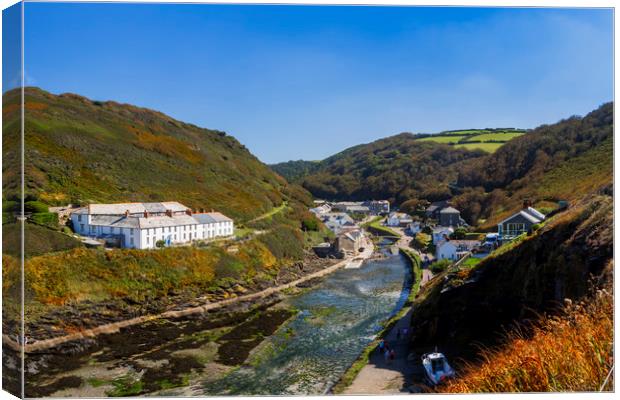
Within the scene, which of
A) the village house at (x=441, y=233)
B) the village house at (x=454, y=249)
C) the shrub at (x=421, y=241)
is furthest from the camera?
the shrub at (x=421, y=241)

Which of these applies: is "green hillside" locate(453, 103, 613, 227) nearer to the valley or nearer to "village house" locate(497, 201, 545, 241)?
the valley

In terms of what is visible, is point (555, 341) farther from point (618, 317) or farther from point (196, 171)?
point (196, 171)

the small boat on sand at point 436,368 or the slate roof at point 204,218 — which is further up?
the slate roof at point 204,218

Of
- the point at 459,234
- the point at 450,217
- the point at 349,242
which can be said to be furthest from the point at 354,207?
the point at 459,234

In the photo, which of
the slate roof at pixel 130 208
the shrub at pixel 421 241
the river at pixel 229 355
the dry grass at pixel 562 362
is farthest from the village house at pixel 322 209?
the dry grass at pixel 562 362

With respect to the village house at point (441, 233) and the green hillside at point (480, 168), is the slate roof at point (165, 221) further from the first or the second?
the village house at point (441, 233)

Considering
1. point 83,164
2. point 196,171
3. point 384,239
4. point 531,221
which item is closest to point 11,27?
point 531,221
